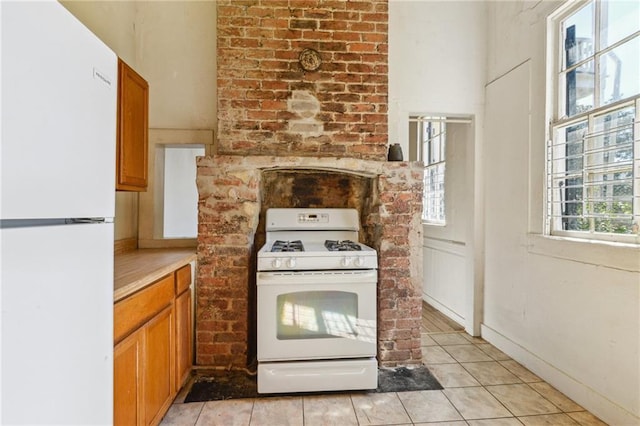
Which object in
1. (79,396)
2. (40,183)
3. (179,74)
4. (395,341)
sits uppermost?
(179,74)

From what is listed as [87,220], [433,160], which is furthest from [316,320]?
[433,160]

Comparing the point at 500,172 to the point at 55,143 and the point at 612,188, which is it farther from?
the point at 55,143

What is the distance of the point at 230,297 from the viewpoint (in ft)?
7.73

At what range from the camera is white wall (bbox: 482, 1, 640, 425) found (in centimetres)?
177

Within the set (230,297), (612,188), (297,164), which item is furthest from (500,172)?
(230,297)

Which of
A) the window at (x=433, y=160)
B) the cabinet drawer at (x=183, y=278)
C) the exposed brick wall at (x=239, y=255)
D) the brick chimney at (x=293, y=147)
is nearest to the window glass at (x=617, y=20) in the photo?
the brick chimney at (x=293, y=147)

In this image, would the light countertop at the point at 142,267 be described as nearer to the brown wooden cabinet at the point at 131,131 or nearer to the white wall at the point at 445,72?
the brown wooden cabinet at the point at 131,131

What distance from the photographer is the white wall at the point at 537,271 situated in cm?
177

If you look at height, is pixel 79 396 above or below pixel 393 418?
above

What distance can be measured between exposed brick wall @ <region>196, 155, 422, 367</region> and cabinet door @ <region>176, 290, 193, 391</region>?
85 mm

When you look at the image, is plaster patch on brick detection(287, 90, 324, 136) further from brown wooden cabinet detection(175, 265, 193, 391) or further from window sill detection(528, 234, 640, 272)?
window sill detection(528, 234, 640, 272)

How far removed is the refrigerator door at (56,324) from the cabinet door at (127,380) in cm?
34

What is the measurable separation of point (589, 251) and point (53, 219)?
8.49 feet

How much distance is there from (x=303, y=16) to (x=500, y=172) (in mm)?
2136
